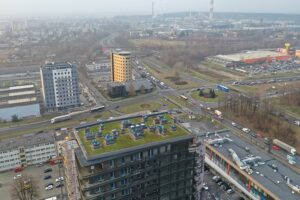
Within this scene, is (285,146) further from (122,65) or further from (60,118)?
(122,65)

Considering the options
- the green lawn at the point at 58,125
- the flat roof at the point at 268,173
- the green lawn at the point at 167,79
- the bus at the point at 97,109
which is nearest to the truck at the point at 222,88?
the green lawn at the point at 167,79

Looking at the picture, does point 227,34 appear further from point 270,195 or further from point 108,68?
point 270,195

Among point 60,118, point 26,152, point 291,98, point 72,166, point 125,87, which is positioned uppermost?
point 72,166

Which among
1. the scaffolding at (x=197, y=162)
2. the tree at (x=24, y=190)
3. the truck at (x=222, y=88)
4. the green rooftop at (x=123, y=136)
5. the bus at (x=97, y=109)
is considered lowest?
the tree at (x=24, y=190)

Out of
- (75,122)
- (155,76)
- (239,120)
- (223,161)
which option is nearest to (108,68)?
(155,76)

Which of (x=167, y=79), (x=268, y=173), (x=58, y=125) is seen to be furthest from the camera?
(x=167, y=79)

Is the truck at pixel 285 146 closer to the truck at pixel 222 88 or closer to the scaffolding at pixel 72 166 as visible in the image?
the truck at pixel 222 88

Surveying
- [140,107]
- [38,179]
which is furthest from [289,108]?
[38,179]
